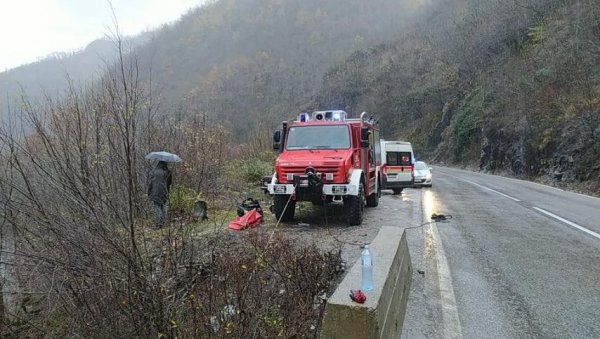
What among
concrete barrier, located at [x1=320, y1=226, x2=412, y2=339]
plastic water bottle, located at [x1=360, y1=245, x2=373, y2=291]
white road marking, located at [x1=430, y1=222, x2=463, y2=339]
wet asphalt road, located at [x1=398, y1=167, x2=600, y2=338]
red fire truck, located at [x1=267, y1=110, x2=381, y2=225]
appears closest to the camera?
concrete barrier, located at [x1=320, y1=226, x2=412, y2=339]

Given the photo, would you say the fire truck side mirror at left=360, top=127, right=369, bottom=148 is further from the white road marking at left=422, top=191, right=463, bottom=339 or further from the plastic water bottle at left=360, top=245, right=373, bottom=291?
the plastic water bottle at left=360, top=245, right=373, bottom=291

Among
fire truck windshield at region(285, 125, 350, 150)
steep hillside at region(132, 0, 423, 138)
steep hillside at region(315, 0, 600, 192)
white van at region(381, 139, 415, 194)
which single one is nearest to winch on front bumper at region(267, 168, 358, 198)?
fire truck windshield at region(285, 125, 350, 150)

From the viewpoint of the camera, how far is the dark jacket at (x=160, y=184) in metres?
8.68

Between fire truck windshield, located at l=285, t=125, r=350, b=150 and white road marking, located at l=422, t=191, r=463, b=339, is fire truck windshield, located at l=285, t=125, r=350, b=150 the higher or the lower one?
the higher one

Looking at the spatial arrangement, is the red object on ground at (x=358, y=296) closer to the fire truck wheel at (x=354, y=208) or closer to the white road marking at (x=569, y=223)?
the fire truck wheel at (x=354, y=208)

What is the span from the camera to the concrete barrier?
2.98 m

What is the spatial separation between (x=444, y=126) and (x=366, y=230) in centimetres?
3984

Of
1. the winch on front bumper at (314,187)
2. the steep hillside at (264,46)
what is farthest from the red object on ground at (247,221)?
the steep hillside at (264,46)

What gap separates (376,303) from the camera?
10.1 ft

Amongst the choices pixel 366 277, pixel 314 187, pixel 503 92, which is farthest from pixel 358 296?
pixel 503 92

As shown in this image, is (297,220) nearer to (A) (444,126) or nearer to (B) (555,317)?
(B) (555,317)

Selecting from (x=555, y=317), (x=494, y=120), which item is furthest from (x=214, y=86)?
(x=555, y=317)

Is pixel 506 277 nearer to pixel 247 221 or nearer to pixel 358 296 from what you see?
pixel 358 296

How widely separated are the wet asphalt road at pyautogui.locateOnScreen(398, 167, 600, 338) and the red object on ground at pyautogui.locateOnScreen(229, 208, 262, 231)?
3123 mm
